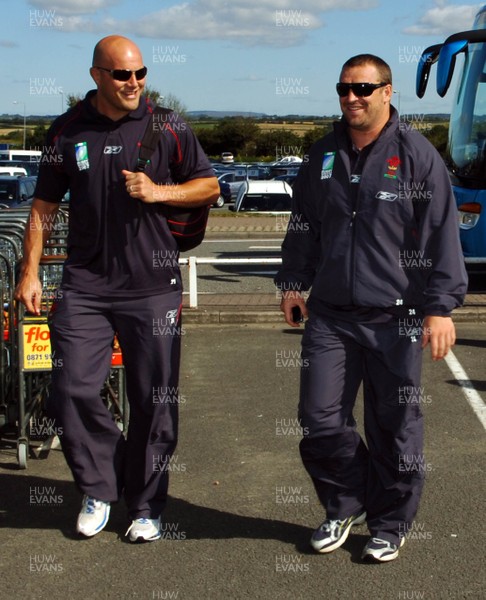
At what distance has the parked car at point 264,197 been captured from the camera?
31152 mm

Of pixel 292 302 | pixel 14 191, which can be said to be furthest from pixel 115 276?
pixel 14 191

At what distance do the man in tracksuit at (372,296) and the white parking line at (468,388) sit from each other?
2.57 m

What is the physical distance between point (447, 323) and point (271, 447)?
2372mm

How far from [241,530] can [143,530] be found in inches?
20.1

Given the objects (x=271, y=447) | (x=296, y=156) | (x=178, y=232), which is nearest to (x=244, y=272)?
(x=271, y=447)

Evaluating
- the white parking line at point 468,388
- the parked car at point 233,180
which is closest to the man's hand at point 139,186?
the white parking line at point 468,388

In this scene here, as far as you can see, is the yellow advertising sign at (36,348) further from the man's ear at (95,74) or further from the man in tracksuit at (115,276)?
the man's ear at (95,74)

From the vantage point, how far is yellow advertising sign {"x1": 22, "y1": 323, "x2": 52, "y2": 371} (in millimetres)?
6195

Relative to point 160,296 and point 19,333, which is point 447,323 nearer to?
point 160,296

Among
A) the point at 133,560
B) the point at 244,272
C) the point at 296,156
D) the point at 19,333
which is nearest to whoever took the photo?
the point at 133,560

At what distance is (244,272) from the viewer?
676 inches

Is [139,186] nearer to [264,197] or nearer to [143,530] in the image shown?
[143,530]

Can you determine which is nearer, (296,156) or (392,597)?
(392,597)

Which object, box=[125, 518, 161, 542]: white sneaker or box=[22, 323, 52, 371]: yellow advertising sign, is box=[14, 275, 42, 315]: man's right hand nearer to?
box=[125, 518, 161, 542]: white sneaker
